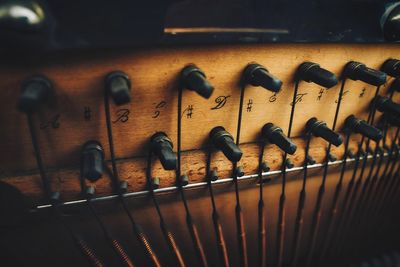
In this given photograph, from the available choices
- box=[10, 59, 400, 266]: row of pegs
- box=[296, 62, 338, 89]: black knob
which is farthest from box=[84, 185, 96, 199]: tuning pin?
box=[296, 62, 338, 89]: black knob

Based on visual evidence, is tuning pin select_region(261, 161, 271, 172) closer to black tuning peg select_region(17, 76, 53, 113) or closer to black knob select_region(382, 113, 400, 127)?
black knob select_region(382, 113, 400, 127)

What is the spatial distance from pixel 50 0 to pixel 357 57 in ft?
A: 2.45

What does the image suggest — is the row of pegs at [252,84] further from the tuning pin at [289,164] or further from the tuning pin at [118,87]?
the tuning pin at [289,164]

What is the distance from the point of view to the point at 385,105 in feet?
2.77

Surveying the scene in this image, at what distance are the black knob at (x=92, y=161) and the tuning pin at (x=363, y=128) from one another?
693 mm

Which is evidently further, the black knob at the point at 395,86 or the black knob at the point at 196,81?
the black knob at the point at 395,86

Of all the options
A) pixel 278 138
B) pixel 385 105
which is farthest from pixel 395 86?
pixel 278 138

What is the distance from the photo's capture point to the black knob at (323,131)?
720 mm

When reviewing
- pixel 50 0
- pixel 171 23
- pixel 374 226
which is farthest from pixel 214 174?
pixel 374 226

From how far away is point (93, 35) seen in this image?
0.50 metres

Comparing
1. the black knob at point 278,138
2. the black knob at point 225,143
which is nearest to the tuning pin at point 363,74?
the black knob at point 278,138

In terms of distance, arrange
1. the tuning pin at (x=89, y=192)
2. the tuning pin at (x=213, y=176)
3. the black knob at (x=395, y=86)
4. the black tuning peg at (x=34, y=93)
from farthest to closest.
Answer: the black knob at (x=395, y=86), the tuning pin at (x=213, y=176), the tuning pin at (x=89, y=192), the black tuning peg at (x=34, y=93)

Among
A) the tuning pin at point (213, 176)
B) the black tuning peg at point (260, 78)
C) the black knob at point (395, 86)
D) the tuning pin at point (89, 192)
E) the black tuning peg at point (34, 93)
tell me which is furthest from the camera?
the black knob at point (395, 86)

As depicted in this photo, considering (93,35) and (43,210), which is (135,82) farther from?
(43,210)
